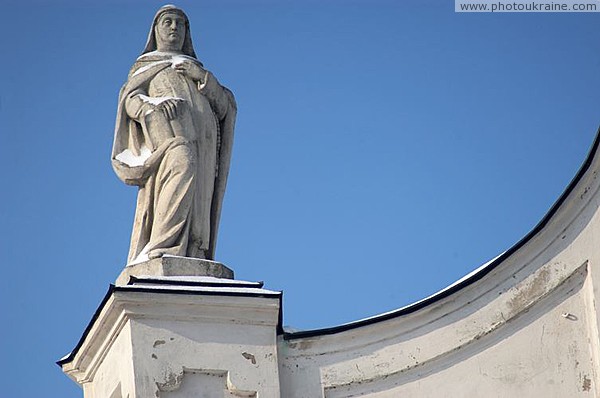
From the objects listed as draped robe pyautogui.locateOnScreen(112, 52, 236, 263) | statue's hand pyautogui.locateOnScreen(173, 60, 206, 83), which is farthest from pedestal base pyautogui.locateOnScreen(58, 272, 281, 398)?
statue's hand pyautogui.locateOnScreen(173, 60, 206, 83)

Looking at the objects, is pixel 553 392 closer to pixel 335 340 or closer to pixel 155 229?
pixel 335 340

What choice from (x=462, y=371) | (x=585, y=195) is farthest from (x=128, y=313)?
(x=585, y=195)

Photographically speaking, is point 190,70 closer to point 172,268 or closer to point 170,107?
point 170,107

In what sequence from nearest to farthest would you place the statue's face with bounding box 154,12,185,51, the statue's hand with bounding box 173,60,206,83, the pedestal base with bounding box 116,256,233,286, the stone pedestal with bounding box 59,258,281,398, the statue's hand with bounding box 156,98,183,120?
the stone pedestal with bounding box 59,258,281,398 < the pedestal base with bounding box 116,256,233,286 < the statue's hand with bounding box 156,98,183,120 < the statue's hand with bounding box 173,60,206,83 < the statue's face with bounding box 154,12,185,51

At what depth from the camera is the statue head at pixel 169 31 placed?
14.9m


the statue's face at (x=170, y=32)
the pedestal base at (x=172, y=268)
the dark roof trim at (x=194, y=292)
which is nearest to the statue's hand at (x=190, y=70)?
the statue's face at (x=170, y=32)

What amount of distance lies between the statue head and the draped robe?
0.13m

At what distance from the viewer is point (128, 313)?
527 inches

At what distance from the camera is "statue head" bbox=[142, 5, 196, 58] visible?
14883mm

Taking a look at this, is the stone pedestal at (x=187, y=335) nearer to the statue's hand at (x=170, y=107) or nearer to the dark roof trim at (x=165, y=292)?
the dark roof trim at (x=165, y=292)

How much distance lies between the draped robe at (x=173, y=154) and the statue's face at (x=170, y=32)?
11 centimetres

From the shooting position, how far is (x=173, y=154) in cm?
1412

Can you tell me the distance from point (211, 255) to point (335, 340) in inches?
47.0

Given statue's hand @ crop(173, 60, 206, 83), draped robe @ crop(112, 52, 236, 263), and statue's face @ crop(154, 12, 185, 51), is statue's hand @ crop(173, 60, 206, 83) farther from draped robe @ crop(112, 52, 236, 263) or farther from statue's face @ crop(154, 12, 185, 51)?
statue's face @ crop(154, 12, 185, 51)
